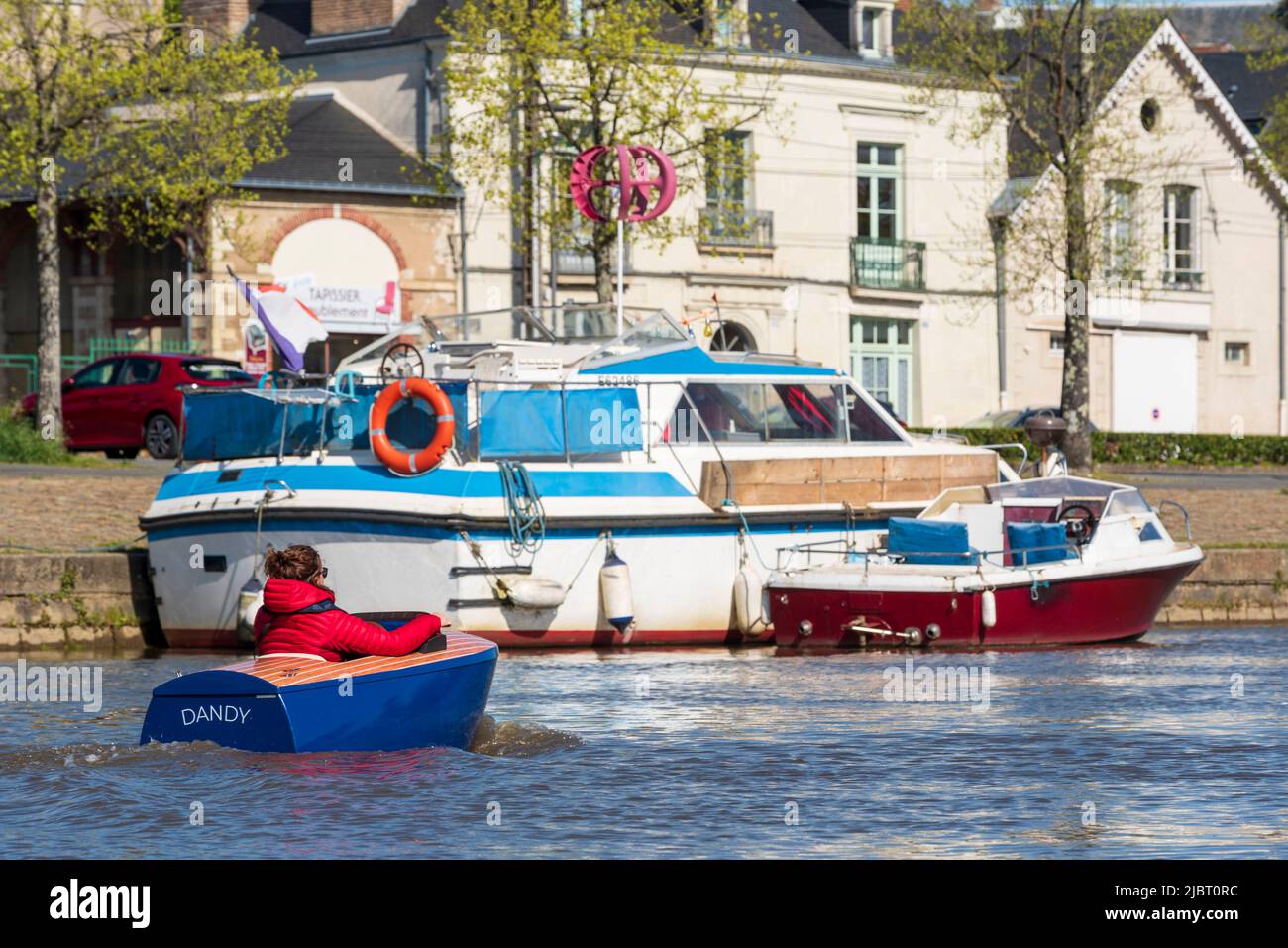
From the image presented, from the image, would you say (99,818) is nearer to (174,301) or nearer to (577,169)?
(577,169)

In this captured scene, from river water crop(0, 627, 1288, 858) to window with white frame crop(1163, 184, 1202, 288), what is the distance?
34.0 m

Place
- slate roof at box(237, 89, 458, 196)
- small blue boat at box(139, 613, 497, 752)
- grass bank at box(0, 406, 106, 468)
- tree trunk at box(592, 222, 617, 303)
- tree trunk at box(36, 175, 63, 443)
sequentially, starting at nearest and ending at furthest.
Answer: small blue boat at box(139, 613, 497, 752), grass bank at box(0, 406, 106, 468), tree trunk at box(36, 175, 63, 443), tree trunk at box(592, 222, 617, 303), slate roof at box(237, 89, 458, 196)

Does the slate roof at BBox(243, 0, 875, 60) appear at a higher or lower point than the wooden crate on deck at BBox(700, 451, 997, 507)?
higher

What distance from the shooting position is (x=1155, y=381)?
160ft

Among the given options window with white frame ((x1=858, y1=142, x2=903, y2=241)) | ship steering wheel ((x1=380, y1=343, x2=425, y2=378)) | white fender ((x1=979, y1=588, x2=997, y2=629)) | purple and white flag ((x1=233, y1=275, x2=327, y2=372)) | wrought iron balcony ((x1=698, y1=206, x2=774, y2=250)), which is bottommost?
white fender ((x1=979, y1=588, x2=997, y2=629))

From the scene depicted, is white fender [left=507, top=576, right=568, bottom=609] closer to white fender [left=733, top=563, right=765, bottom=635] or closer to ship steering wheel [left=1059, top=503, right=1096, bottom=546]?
white fender [left=733, top=563, right=765, bottom=635]

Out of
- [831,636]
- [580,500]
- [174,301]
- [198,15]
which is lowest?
[831,636]

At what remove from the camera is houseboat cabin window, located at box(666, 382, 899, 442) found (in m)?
20.4

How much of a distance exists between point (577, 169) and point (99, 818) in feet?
48.5

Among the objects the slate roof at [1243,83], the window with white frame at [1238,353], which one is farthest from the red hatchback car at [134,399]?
the slate roof at [1243,83]

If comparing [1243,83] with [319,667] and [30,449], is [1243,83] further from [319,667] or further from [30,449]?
[319,667]

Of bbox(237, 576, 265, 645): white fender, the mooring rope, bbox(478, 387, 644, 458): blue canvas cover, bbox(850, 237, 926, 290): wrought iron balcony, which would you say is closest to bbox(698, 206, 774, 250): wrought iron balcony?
bbox(850, 237, 926, 290): wrought iron balcony
